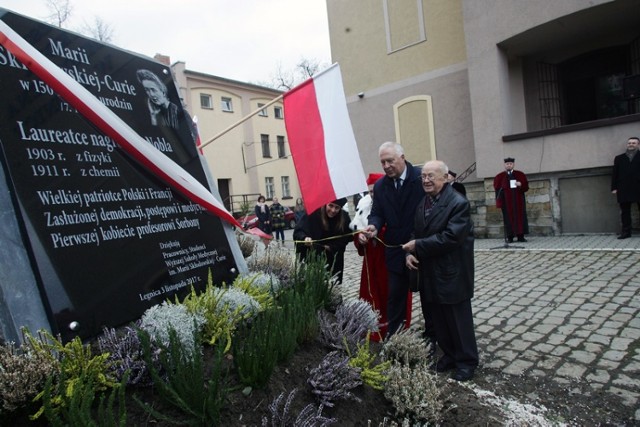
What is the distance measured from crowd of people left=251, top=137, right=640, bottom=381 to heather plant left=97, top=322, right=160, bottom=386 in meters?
1.67

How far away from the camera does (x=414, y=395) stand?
7.87 feet

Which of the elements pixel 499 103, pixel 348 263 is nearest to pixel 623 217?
pixel 499 103

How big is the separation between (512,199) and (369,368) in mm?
8206

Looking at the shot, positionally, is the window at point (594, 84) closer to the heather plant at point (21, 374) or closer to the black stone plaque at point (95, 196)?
the black stone plaque at point (95, 196)

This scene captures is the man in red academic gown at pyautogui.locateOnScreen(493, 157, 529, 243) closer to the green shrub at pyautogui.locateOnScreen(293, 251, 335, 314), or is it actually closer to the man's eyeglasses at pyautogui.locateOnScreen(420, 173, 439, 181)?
the man's eyeglasses at pyautogui.locateOnScreen(420, 173, 439, 181)

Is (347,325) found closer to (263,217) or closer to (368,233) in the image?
(368,233)

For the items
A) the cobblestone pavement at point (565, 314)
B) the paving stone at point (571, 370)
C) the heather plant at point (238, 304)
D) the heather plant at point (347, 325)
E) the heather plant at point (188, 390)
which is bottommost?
the paving stone at point (571, 370)

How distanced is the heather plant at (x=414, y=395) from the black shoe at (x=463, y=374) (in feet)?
2.85

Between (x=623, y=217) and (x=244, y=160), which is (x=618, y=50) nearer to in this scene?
(x=623, y=217)

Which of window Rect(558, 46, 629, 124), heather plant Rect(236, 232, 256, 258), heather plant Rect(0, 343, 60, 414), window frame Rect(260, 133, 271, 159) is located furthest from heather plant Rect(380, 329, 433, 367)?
window frame Rect(260, 133, 271, 159)

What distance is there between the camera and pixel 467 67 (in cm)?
1130

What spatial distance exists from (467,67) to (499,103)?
161 centimetres

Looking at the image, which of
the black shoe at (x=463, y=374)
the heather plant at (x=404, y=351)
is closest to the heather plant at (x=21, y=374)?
the heather plant at (x=404, y=351)

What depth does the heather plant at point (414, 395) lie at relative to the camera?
2346 millimetres
